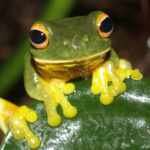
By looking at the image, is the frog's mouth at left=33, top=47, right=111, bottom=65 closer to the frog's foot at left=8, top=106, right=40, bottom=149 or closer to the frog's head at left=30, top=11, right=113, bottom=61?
the frog's head at left=30, top=11, right=113, bottom=61

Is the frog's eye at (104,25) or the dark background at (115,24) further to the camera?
the dark background at (115,24)

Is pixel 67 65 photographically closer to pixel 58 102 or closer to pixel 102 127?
pixel 58 102

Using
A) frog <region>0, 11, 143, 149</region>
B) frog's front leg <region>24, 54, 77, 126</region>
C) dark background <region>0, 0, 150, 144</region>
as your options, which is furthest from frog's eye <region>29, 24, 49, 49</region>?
dark background <region>0, 0, 150, 144</region>

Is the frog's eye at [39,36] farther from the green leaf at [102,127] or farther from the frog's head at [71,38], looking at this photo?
the green leaf at [102,127]

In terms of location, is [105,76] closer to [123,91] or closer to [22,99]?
[123,91]

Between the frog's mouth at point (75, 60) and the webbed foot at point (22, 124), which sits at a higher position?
the frog's mouth at point (75, 60)

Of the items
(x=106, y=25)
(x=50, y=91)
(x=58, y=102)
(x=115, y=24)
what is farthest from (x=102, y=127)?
(x=115, y=24)

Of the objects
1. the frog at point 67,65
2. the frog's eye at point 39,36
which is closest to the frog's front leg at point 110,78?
the frog at point 67,65

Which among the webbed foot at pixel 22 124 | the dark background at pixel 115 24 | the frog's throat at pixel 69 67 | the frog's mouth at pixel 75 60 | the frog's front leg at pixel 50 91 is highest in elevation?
the frog's mouth at pixel 75 60
